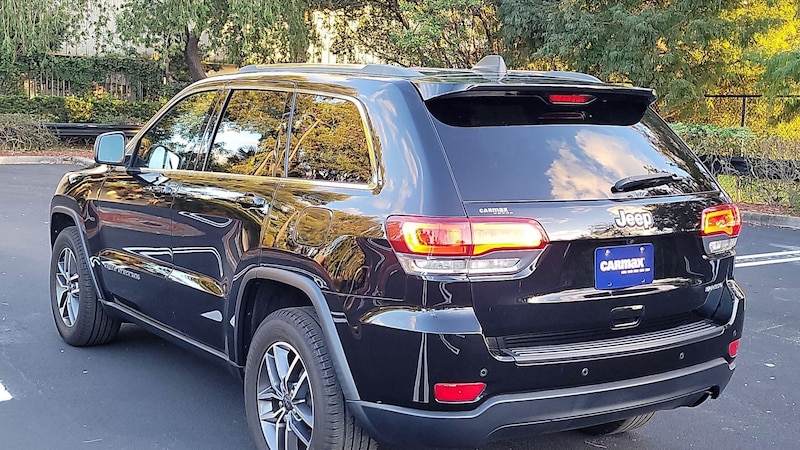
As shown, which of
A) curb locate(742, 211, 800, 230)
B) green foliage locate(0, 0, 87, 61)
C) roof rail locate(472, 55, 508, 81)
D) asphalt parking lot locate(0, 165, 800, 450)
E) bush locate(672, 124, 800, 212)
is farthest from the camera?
green foliage locate(0, 0, 87, 61)

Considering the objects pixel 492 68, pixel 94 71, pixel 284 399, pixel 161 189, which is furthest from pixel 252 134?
pixel 94 71

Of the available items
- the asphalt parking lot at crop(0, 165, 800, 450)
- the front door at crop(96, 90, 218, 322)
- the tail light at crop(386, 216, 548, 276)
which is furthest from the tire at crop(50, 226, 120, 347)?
the tail light at crop(386, 216, 548, 276)

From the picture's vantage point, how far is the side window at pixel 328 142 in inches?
135

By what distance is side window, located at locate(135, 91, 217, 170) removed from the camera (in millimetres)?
4524

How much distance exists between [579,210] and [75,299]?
12.5ft

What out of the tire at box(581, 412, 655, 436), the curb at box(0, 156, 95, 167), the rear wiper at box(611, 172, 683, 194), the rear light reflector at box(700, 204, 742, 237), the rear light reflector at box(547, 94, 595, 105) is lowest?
the curb at box(0, 156, 95, 167)

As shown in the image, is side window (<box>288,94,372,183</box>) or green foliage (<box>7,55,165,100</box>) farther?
green foliage (<box>7,55,165,100</box>)

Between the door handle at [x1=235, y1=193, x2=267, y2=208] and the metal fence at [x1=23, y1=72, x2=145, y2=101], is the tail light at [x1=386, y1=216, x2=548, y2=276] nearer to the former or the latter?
the door handle at [x1=235, y1=193, x2=267, y2=208]

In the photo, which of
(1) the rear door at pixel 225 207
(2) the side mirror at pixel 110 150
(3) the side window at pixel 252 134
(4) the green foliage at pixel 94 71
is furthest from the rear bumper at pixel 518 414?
(4) the green foliage at pixel 94 71

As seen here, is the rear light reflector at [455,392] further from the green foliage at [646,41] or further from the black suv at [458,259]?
the green foliage at [646,41]

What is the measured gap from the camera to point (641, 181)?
11.2 feet

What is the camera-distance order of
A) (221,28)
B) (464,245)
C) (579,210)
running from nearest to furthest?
(464,245) → (579,210) → (221,28)

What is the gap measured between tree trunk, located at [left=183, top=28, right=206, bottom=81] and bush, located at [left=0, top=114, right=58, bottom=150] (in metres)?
4.89

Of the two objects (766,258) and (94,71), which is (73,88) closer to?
(94,71)
